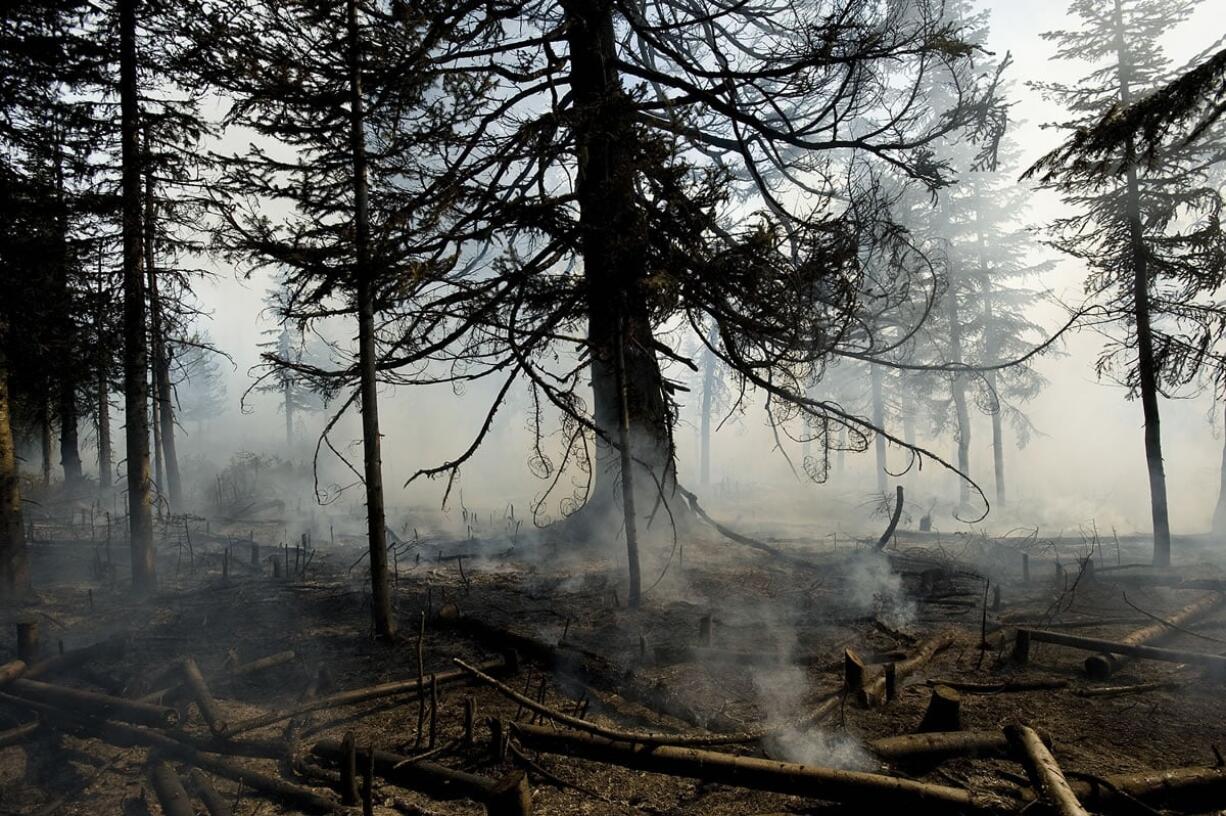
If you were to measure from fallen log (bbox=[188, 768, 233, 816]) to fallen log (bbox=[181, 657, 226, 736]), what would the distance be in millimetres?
405

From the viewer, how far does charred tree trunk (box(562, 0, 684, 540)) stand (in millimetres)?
7738

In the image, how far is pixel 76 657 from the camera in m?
6.96

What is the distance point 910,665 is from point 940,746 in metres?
1.80

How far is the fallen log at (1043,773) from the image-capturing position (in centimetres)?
339

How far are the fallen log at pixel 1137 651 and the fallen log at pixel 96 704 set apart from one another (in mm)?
8251

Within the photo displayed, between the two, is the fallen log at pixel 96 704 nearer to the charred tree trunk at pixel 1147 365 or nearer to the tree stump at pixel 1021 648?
the tree stump at pixel 1021 648

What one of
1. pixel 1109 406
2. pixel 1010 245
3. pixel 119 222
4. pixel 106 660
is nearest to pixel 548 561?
pixel 106 660

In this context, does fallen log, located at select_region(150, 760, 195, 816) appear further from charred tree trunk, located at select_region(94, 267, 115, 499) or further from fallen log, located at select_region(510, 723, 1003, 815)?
charred tree trunk, located at select_region(94, 267, 115, 499)

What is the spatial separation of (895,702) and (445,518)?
795 inches

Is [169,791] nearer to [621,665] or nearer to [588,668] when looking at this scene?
[588,668]

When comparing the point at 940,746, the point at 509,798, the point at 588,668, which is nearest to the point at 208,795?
the point at 509,798

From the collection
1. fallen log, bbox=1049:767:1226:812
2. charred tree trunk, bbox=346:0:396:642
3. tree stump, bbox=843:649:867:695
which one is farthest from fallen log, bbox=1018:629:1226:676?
charred tree trunk, bbox=346:0:396:642

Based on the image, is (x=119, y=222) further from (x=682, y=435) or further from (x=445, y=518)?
(x=682, y=435)

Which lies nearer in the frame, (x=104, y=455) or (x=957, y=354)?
(x=104, y=455)
